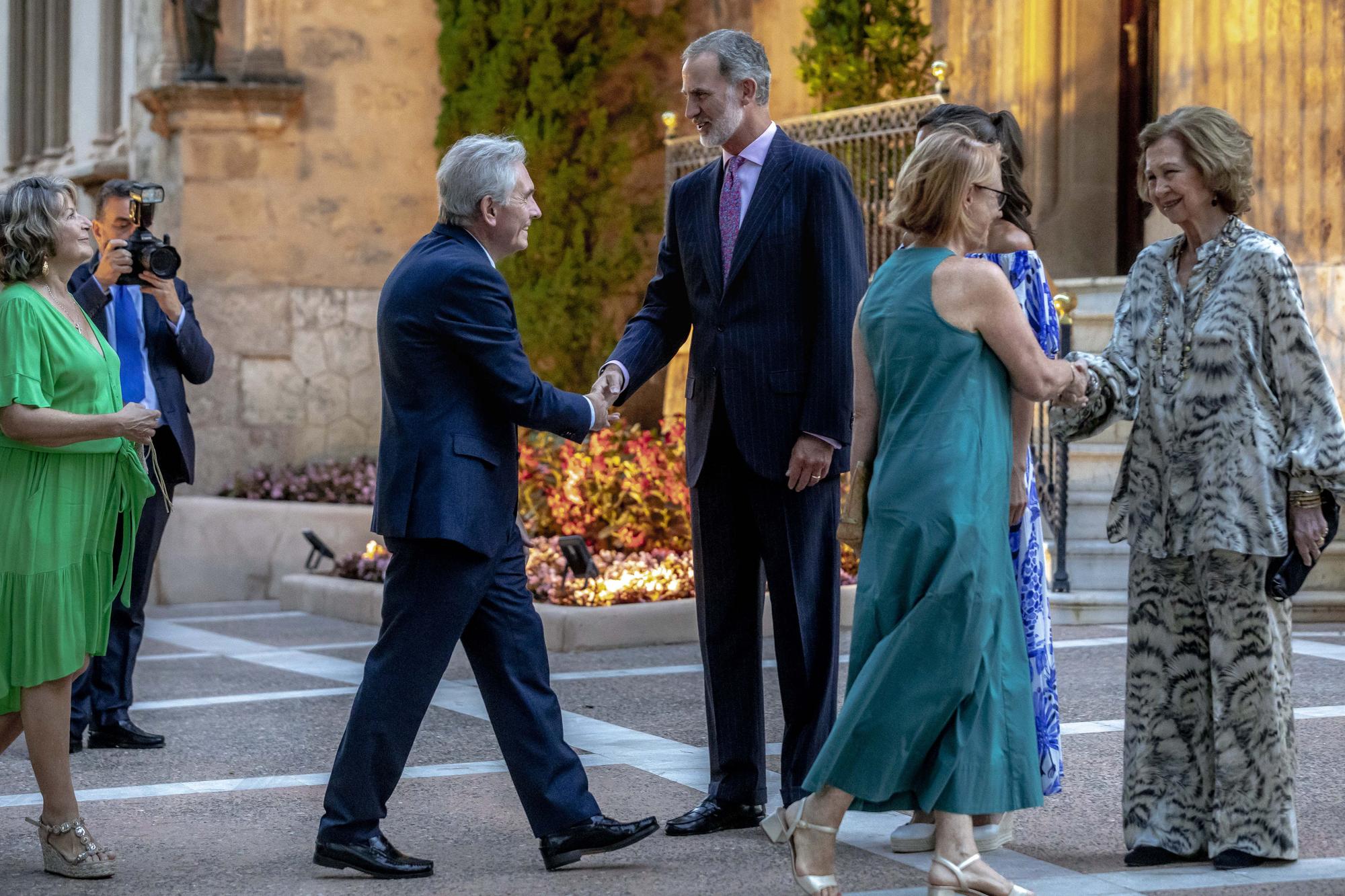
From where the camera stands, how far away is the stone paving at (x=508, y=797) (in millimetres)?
4363

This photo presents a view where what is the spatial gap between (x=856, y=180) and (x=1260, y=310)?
848cm

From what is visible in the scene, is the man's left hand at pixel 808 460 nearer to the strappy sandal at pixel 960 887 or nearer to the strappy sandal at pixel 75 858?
the strappy sandal at pixel 960 887

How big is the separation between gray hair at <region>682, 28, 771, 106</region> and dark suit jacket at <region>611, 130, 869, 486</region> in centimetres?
20

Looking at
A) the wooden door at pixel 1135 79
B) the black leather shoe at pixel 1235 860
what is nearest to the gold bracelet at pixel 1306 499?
the black leather shoe at pixel 1235 860

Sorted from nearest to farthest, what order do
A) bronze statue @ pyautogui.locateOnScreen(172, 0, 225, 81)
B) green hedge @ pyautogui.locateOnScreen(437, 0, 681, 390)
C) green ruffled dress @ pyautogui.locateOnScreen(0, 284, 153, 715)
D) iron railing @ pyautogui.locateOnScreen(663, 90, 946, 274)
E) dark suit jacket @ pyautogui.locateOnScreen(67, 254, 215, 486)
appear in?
green ruffled dress @ pyautogui.locateOnScreen(0, 284, 153, 715), dark suit jacket @ pyautogui.locateOnScreen(67, 254, 215, 486), iron railing @ pyautogui.locateOnScreen(663, 90, 946, 274), green hedge @ pyautogui.locateOnScreen(437, 0, 681, 390), bronze statue @ pyautogui.locateOnScreen(172, 0, 225, 81)

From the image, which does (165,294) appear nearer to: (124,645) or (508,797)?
(124,645)

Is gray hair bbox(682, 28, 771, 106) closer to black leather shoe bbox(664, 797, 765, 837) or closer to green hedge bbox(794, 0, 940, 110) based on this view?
black leather shoe bbox(664, 797, 765, 837)

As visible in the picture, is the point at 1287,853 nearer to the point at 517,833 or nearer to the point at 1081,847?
the point at 1081,847

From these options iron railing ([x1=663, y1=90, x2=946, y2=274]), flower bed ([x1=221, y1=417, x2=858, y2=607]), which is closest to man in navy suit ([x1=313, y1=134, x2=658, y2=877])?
flower bed ([x1=221, y1=417, x2=858, y2=607])

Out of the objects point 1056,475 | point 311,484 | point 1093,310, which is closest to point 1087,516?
point 1056,475

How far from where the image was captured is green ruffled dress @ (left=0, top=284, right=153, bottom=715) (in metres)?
4.58

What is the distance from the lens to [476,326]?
4344mm

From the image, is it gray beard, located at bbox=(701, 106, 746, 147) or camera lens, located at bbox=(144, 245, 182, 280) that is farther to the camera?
camera lens, located at bbox=(144, 245, 182, 280)

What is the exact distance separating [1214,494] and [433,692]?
196 cm
